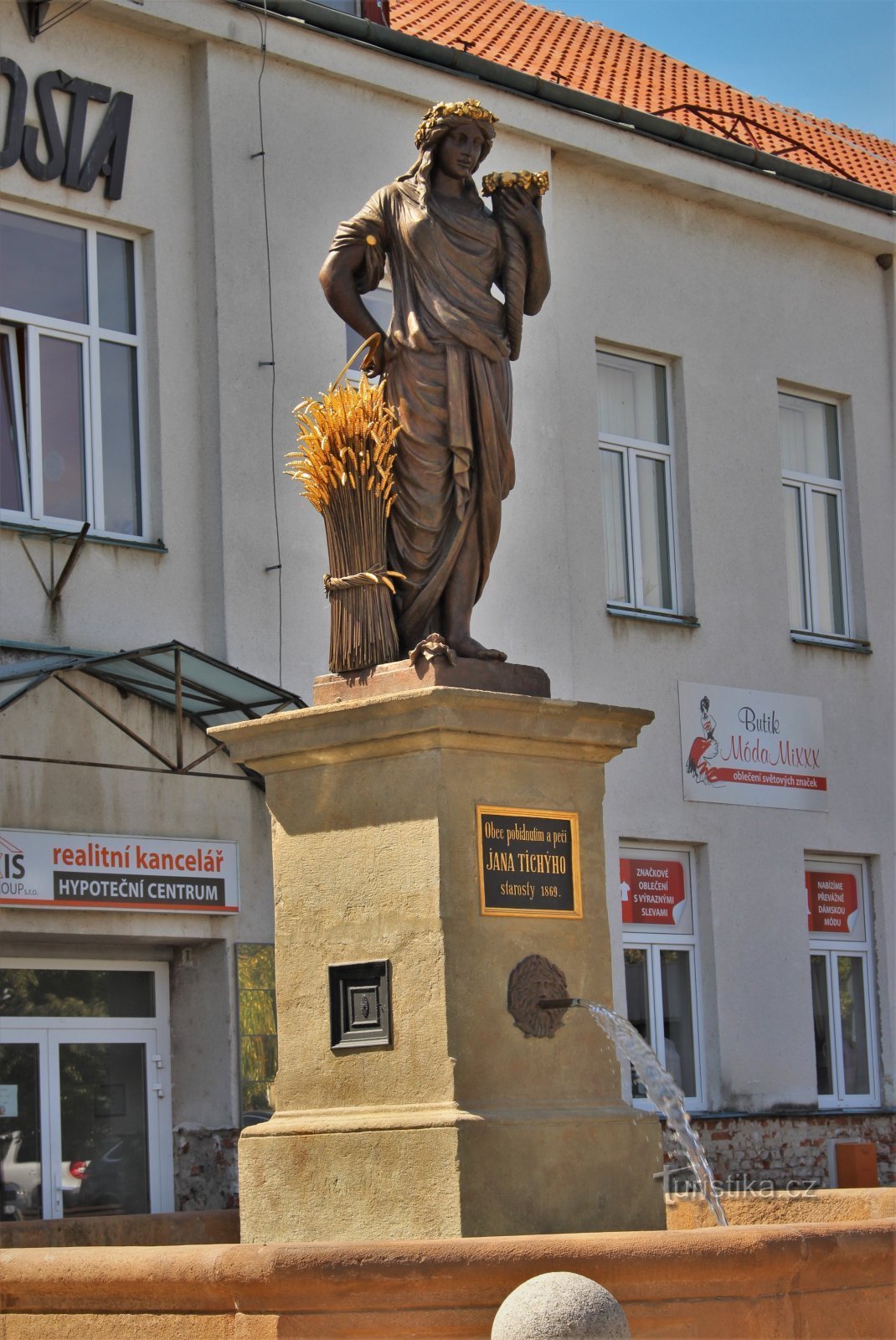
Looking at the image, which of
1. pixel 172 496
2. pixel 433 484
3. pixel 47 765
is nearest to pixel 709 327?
pixel 172 496

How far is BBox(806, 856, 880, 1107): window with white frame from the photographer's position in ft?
61.1

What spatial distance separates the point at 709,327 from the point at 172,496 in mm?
6155

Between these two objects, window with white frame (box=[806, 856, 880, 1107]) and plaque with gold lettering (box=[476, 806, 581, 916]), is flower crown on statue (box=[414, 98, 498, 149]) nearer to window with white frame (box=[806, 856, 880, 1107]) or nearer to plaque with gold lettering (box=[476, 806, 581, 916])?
plaque with gold lettering (box=[476, 806, 581, 916])

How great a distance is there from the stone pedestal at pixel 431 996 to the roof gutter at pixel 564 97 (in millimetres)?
9585

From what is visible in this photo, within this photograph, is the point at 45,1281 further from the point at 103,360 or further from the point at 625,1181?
the point at 103,360

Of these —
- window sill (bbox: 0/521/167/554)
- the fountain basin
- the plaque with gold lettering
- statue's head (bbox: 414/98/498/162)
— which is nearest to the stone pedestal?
the plaque with gold lettering

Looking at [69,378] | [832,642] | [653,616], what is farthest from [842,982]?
[69,378]

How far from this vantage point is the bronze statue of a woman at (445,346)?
7.53m

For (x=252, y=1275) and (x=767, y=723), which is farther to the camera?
(x=767, y=723)

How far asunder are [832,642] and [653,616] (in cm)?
246

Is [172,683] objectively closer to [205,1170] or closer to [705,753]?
[205,1170]

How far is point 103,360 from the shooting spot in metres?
14.7

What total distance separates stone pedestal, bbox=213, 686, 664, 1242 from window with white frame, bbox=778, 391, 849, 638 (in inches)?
488

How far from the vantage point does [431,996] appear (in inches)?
268
